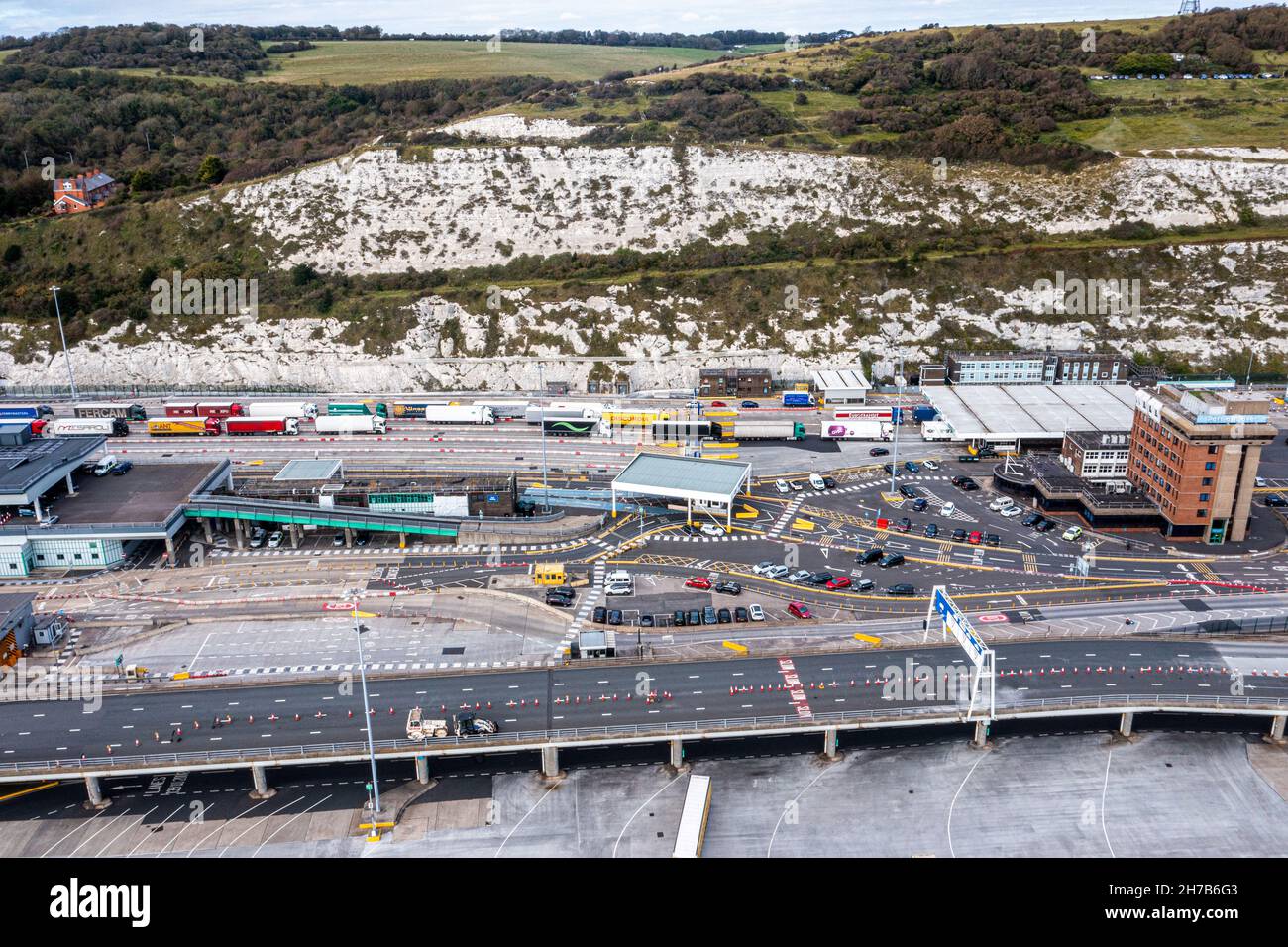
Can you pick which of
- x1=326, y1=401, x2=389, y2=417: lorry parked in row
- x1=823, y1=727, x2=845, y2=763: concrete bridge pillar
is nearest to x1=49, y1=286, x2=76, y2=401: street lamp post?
x1=326, y1=401, x2=389, y2=417: lorry parked in row

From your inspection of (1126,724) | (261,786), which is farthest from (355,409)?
(1126,724)

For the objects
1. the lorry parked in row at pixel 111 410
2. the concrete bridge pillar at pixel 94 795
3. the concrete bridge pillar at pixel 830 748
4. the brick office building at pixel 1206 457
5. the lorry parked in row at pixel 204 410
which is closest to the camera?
the concrete bridge pillar at pixel 94 795

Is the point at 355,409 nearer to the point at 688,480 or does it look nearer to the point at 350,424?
the point at 350,424

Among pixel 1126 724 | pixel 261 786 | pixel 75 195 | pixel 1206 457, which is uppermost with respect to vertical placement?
pixel 75 195

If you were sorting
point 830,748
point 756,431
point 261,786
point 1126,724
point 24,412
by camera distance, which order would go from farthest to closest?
point 24,412, point 756,431, point 1126,724, point 830,748, point 261,786

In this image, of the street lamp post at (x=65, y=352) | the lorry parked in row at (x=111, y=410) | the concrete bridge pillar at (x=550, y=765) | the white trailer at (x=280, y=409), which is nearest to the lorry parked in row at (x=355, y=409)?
the white trailer at (x=280, y=409)

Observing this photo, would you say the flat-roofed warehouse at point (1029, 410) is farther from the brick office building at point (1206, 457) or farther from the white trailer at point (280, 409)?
the white trailer at point (280, 409)
